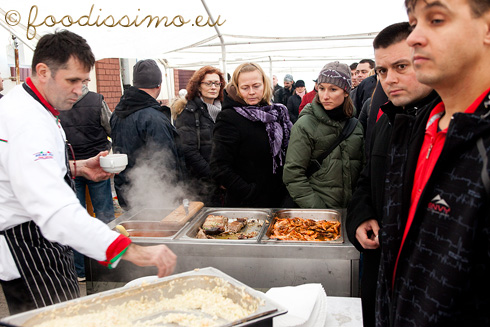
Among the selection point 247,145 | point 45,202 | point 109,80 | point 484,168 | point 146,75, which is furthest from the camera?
point 109,80

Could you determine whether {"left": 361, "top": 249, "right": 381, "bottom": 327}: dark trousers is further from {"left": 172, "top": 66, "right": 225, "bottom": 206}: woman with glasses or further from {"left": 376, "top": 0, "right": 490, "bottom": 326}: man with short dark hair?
{"left": 172, "top": 66, "right": 225, "bottom": 206}: woman with glasses

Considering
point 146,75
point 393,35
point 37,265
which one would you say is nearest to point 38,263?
point 37,265

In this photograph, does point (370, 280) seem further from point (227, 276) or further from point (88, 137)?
point (88, 137)

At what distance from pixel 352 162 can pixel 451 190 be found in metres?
1.83

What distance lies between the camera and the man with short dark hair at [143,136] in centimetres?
334

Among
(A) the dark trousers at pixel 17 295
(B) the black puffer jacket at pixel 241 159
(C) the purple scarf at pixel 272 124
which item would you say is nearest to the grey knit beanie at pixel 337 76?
(C) the purple scarf at pixel 272 124

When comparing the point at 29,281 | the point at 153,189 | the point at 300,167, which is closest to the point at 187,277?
the point at 29,281

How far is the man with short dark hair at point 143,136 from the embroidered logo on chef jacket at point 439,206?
2.60 m

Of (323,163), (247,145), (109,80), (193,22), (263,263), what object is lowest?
(263,263)

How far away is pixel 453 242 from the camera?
95 cm

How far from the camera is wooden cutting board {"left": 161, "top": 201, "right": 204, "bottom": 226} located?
8.50ft

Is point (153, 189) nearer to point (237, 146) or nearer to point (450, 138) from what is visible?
point (237, 146)

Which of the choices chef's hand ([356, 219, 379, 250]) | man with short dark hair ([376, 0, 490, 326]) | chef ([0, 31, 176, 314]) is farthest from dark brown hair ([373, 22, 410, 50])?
chef ([0, 31, 176, 314])

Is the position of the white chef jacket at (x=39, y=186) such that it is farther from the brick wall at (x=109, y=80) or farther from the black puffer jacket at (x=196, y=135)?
the brick wall at (x=109, y=80)
